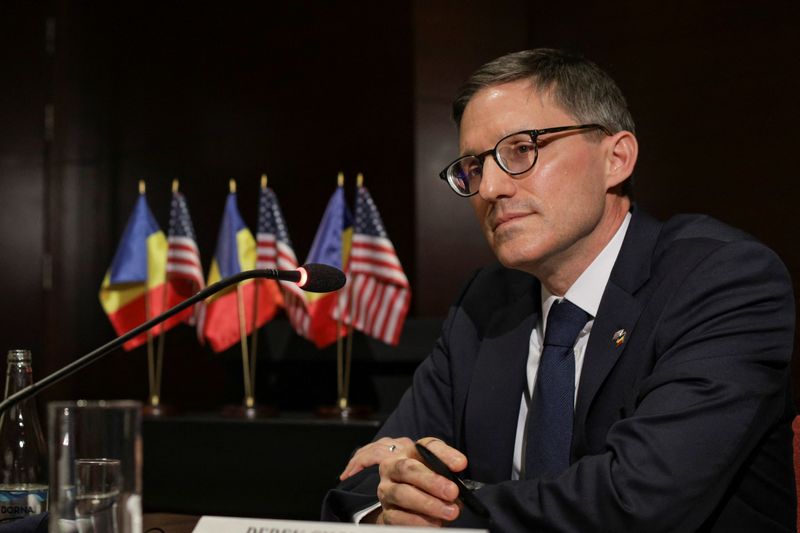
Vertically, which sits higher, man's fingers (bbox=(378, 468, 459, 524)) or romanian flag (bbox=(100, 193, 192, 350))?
romanian flag (bbox=(100, 193, 192, 350))

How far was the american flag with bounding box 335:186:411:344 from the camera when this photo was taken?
15.0 feet

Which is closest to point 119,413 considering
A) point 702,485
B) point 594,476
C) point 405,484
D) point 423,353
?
point 405,484

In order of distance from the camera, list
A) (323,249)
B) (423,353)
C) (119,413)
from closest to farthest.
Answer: (119,413)
(423,353)
(323,249)

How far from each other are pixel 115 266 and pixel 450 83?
2132 millimetres

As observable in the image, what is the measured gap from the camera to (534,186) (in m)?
2.22

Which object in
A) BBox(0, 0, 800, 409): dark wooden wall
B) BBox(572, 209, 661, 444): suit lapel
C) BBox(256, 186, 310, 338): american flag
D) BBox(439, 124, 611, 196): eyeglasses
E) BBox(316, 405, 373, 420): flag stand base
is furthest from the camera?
BBox(256, 186, 310, 338): american flag

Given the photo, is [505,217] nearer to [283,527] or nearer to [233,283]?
[233,283]

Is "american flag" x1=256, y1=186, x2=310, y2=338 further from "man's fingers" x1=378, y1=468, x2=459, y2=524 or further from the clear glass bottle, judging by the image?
"man's fingers" x1=378, y1=468, x2=459, y2=524

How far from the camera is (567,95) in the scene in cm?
225

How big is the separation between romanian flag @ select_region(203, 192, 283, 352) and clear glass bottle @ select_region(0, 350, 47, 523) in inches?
121

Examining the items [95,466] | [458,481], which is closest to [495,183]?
[458,481]

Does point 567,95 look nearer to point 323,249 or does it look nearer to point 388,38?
point 323,249

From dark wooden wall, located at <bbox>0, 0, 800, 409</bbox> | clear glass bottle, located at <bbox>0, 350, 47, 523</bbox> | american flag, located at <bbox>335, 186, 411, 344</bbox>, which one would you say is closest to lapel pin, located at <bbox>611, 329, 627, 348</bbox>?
clear glass bottle, located at <bbox>0, 350, 47, 523</bbox>

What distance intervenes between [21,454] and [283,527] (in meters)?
0.86
